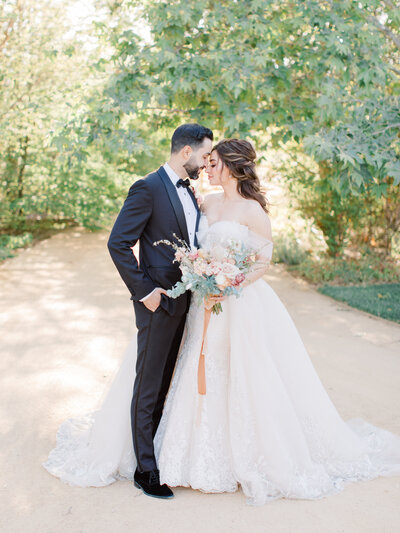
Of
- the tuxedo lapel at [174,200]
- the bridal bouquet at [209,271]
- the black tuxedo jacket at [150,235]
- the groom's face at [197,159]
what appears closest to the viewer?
the bridal bouquet at [209,271]

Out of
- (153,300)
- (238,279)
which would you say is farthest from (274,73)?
(153,300)

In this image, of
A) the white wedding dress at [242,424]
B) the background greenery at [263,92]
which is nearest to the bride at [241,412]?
the white wedding dress at [242,424]

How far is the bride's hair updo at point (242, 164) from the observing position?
3.28 meters

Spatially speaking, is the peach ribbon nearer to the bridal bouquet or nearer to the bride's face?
the bridal bouquet

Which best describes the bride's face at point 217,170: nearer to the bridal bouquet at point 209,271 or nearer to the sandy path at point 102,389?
the bridal bouquet at point 209,271

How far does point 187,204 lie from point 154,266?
0.45 m

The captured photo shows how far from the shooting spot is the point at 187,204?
316 centimetres

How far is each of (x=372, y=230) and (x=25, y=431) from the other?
781 centimetres

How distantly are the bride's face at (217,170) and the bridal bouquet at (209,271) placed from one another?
1.95 feet

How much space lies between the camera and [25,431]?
3805 mm

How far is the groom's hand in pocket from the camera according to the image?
289 centimetres

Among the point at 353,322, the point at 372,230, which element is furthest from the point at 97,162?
the point at 353,322

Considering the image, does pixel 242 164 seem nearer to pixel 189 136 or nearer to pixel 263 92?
pixel 189 136

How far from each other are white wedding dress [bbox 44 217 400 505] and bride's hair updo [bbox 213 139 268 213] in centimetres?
25
